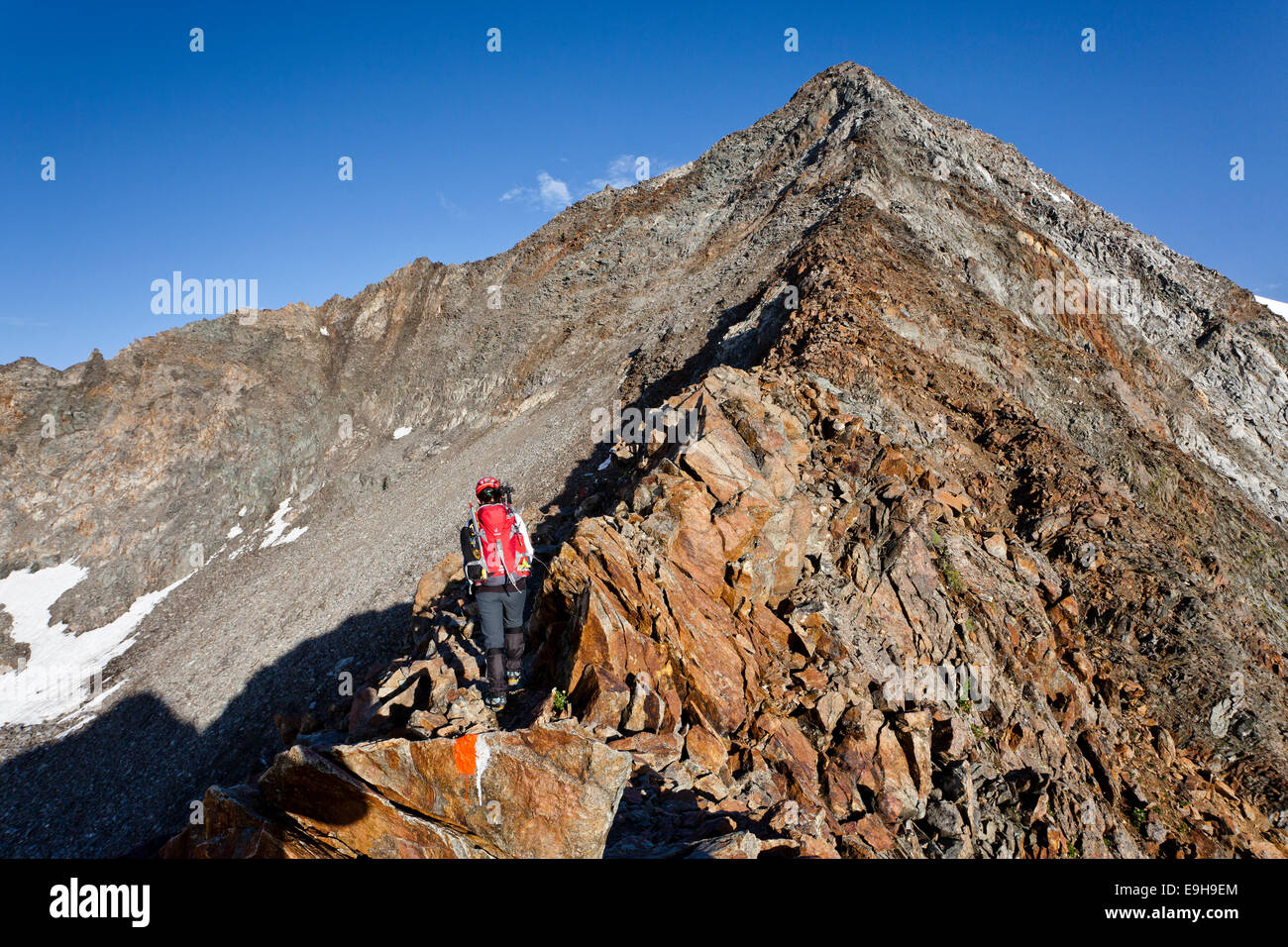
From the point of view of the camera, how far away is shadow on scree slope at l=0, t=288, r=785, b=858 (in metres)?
17.5

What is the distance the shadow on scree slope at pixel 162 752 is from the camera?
17.5 metres

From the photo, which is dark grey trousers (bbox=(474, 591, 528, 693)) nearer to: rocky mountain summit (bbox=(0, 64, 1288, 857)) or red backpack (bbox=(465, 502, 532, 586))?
red backpack (bbox=(465, 502, 532, 586))

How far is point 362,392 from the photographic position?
42.2 metres

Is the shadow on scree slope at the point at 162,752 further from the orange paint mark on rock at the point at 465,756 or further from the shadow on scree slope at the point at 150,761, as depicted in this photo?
the orange paint mark on rock at the point at 465,756

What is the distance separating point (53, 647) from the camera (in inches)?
1221

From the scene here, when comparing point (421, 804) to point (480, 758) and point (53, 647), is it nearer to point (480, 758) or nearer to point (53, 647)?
point (480, 758)

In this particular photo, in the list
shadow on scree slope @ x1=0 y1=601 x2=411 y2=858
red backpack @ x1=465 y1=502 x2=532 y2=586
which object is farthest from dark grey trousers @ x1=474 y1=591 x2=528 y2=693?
shadow on scree slope @ x1=0 y1=601 x2=411 y2=858

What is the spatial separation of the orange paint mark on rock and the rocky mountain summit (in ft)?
0.10

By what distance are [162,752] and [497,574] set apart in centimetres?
2064

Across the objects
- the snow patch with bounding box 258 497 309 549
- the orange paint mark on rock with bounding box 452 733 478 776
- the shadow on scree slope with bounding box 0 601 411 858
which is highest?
the snow patch with bounding box 258 497 309 549

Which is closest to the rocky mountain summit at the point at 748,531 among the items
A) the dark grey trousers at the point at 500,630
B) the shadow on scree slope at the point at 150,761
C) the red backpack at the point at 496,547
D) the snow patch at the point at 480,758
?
the snow patch at the point at 480,758

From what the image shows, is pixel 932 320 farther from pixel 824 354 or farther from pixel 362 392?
pixel 362 392

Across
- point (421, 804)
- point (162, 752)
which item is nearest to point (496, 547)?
point (421, 804)
